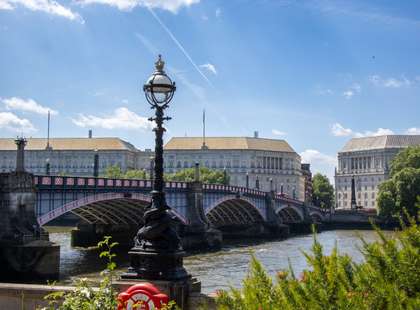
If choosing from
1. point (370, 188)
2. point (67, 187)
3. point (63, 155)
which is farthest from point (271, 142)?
point (67, 187)

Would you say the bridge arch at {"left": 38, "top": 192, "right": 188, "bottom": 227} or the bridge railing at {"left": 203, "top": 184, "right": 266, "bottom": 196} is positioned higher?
the bridge railing at {"left": 203, "top": 184, "right": 266, "bottom": 196}

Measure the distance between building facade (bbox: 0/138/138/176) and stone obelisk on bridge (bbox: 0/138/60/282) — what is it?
390 ft

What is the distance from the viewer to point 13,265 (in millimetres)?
33188

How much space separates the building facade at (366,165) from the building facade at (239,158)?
23.3m

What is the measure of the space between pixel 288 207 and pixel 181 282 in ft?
296

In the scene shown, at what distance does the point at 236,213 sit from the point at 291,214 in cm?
2454

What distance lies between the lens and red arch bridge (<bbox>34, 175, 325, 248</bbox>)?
132 ft

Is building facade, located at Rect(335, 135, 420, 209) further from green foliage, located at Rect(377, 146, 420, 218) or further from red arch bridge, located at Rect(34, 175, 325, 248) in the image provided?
red arch bridge, located at Rect(34, 175, 325, 248)

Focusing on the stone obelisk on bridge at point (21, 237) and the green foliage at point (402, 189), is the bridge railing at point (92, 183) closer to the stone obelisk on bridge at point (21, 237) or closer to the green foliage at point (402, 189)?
the stone obelisk on bridge at point (21, 237)

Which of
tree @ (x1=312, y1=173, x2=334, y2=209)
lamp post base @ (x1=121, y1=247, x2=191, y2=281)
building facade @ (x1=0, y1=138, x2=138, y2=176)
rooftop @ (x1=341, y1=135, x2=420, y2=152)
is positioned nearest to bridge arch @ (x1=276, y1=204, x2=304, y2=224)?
building facade @ (x1=0, y1=138, x2=138, y2=176)

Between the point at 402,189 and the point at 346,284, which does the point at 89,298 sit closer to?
the point at 346,284

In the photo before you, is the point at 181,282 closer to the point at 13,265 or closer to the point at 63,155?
the point at 13,265

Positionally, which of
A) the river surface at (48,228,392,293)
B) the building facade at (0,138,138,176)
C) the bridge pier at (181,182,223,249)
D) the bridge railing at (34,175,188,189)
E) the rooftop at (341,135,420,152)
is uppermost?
the rooftop at (341,135,420,152)

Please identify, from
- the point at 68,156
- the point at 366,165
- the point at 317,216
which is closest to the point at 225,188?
the point at 317,216
